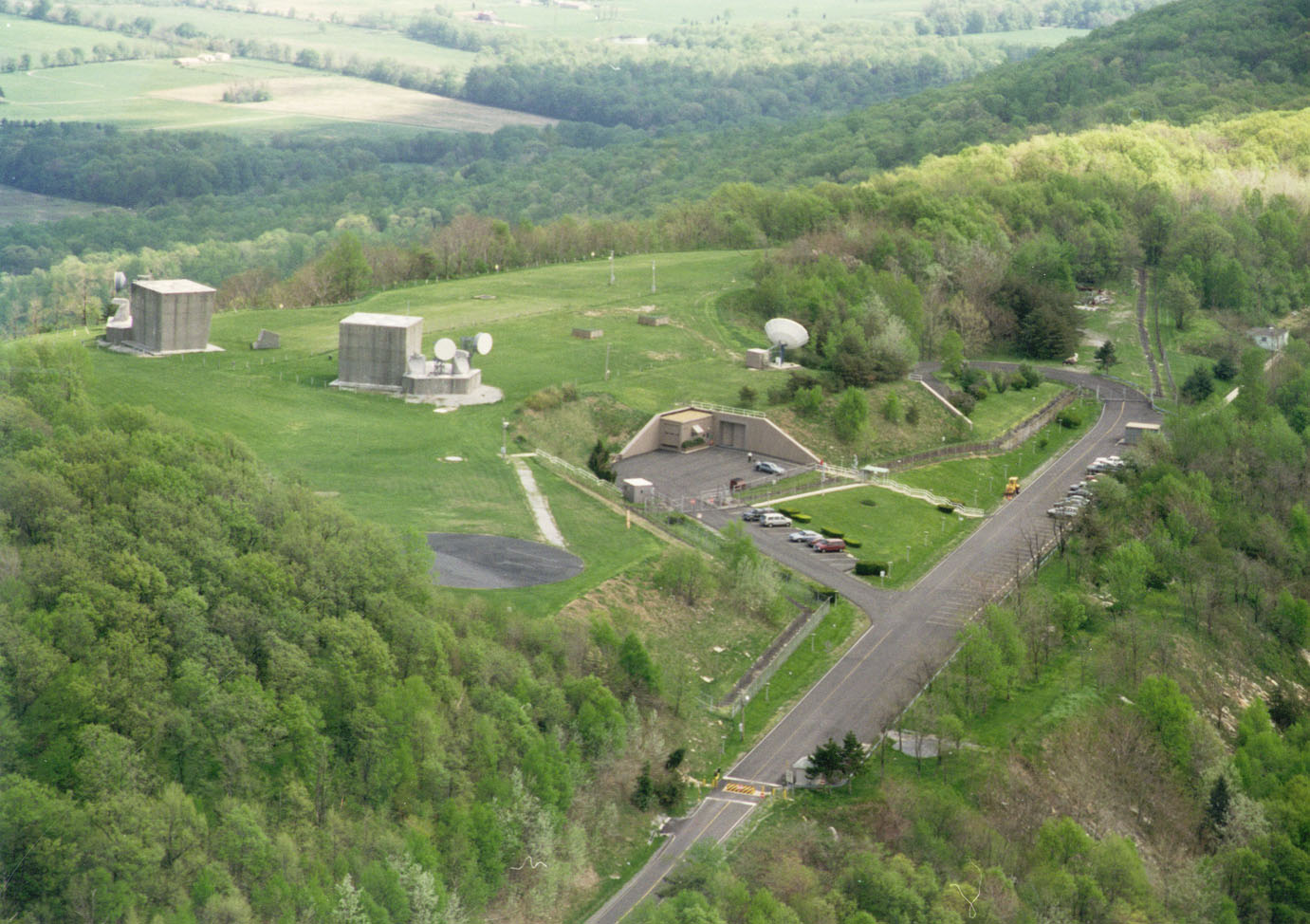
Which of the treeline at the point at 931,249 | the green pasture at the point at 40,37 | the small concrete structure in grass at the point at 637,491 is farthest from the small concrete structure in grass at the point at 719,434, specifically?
the green pasture at the point at 40,37

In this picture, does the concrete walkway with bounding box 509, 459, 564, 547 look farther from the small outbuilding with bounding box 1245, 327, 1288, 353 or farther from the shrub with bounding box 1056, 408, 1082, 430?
the small outbuilding with bounding box 1245, 327, 1288, 353

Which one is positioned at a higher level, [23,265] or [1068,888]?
[23,265]


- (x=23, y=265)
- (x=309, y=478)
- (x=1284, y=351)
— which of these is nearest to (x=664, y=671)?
(x=309, y=478)

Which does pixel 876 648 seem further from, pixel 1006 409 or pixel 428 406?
pixel 1006 409

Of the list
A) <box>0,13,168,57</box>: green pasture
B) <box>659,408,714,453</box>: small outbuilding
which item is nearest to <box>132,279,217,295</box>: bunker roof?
<box>0,13,168,57</box>: green pasture

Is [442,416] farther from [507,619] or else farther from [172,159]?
[172,159]
